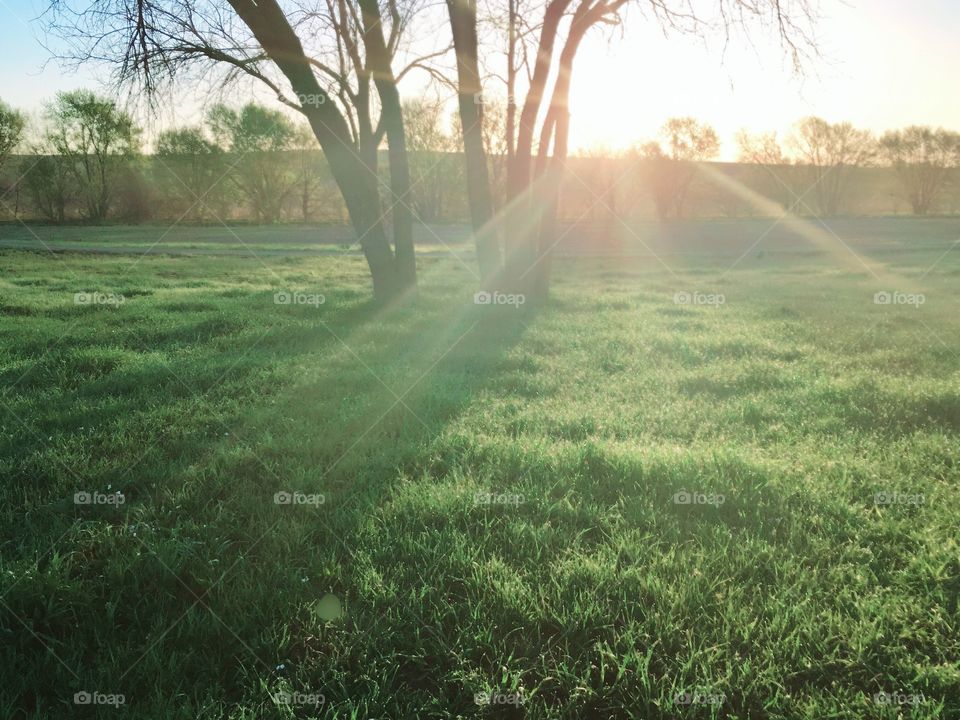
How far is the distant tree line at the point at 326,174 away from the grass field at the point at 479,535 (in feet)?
127

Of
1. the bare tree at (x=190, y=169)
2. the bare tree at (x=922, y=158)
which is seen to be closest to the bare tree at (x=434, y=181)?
the bare tree at (x=190, y=169)

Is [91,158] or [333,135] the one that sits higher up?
[91,158]

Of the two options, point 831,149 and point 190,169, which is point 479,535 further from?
point 831,149

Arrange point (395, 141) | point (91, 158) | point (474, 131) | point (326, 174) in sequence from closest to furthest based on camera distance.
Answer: point (474, 131) < point (395, 141) < point (91, 158) < point (326, 174)

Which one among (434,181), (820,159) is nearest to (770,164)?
(820,159)

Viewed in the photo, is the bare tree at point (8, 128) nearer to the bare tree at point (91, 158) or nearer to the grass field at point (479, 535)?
the bare tree at point (91, 158)

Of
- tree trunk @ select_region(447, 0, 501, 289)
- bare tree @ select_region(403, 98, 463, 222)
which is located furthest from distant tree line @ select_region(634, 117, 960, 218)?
tree trunk @ select_region(447, 0, 501, 289)

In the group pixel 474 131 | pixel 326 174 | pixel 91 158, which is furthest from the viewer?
pixel 326 174

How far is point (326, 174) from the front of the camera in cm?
6097

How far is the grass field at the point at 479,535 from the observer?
2.23 m

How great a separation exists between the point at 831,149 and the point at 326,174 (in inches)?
2221

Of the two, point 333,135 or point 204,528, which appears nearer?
point 204,528

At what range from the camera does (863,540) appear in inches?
122

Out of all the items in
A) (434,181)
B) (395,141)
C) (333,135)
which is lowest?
(333,135)
